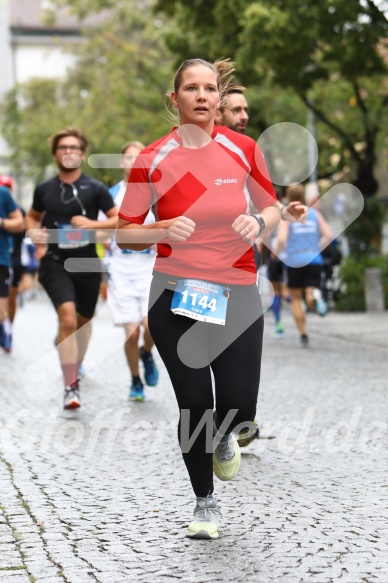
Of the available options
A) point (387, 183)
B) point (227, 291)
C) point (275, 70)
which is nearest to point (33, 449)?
point (227, 291)

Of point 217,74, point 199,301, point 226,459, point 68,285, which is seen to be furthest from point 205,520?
point 68,285

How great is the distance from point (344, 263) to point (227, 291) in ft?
56.9

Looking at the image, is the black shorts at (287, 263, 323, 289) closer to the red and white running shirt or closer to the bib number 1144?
the red and white running shirt

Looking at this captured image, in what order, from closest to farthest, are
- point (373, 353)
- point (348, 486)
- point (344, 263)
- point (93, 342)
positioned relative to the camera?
point (348, 486), point (373, 353), point (93, 342), point (344, 263)

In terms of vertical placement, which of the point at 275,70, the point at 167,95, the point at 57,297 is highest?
the point at 275,70

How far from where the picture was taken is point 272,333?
16.6 m

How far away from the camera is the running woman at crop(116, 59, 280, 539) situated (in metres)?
4.68

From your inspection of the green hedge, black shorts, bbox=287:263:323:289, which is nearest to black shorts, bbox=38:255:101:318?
black shorts, bbox=287:263:323:289

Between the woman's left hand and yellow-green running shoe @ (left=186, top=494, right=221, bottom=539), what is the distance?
108 centimetres

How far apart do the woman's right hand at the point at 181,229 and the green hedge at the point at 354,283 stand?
16.7 meters

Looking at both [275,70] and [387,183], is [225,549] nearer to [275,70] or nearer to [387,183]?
[275,70]

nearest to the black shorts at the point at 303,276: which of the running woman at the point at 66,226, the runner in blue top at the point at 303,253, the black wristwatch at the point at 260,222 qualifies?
the runner in blue top at the point at 303,253

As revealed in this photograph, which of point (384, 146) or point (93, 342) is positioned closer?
point (93, 342)

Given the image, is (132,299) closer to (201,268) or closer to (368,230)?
(201,268)
